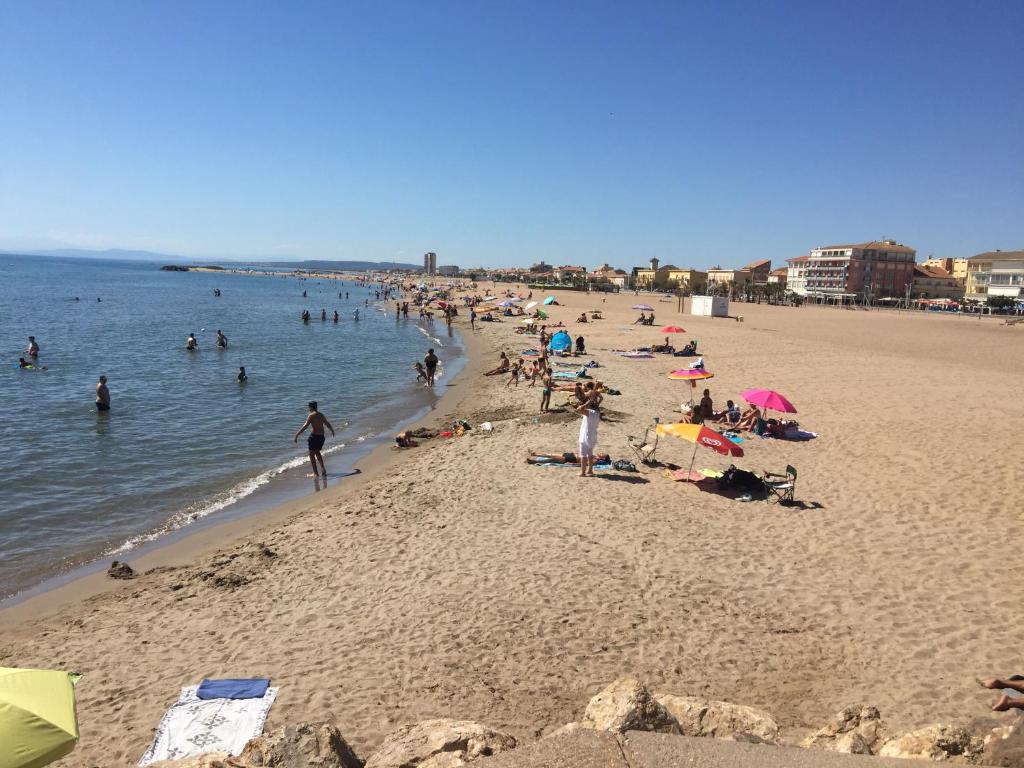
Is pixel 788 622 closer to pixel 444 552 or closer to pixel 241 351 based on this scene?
pixel 444 552

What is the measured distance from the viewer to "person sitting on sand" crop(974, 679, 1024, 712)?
4.62 m

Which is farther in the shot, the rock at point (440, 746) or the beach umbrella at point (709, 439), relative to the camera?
the beach umbrella at point (709, 439)

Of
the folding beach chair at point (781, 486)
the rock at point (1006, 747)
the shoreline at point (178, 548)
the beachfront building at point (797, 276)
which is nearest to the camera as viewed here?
the rock at point (1006, 747)

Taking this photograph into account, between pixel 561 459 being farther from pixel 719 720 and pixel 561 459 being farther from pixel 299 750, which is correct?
pixel 299 750

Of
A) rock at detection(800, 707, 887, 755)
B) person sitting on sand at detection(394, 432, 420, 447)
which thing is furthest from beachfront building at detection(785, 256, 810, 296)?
rock at detection(800, 707, 887, 755)

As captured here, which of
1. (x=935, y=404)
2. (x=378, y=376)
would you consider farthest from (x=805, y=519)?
(x=378, y=376)

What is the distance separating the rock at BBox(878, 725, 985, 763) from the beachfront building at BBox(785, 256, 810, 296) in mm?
96993

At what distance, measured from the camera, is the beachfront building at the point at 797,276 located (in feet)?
304

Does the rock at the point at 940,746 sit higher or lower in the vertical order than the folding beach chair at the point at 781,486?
higher

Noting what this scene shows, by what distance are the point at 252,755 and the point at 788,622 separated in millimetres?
5125

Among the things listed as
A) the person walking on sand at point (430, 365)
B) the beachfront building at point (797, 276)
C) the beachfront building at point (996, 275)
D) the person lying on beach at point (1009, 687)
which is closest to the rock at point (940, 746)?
the person lying on beach at point (1009, 687)

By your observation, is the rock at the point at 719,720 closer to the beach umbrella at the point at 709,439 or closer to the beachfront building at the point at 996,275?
the beach umbrella at the point at 709,439

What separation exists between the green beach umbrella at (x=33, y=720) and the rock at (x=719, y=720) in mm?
3697

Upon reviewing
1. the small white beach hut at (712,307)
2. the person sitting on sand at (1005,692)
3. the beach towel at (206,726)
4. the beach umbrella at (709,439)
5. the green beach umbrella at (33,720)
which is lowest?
the beach towel at (206,726)
